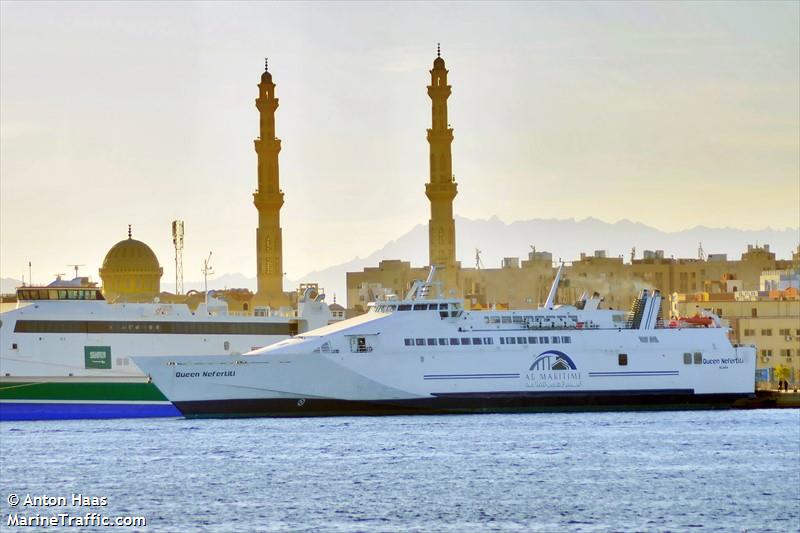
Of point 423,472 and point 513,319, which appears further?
point 513,319

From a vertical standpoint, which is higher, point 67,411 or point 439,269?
point 439,269

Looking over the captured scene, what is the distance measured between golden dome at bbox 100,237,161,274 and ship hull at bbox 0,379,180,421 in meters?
65.5

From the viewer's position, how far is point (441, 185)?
124188 millimetres

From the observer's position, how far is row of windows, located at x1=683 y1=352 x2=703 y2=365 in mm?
73062

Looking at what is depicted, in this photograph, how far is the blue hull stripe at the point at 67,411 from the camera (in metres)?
73.2

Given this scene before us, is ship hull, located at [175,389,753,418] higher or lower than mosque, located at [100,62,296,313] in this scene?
A: lower

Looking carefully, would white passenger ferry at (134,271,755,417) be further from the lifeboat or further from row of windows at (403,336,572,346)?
the lifeboat

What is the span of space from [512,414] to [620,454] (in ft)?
44.2

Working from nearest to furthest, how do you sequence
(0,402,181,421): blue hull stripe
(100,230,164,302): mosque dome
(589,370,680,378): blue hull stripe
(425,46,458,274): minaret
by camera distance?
(589,370,680,378): blue hull stripe → (0,402,181,421): blue hull stripe → (425,46,458,274): minaret → (100,230,164,302): mosque dome

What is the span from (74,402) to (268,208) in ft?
181

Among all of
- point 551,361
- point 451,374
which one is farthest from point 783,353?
point 451,374

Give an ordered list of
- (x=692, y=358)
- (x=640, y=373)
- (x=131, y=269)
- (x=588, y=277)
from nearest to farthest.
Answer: (x=640, y=373)
(x=692, y=358)
(x=131, y=269)
(x=588, y=277)

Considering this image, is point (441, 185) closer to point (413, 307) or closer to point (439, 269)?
point (439, 269)

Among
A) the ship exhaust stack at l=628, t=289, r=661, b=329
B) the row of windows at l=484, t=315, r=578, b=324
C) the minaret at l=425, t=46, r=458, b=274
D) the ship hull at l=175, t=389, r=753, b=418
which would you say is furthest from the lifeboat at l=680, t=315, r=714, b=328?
the minaret at l=425, t=46, r=458, b=274
